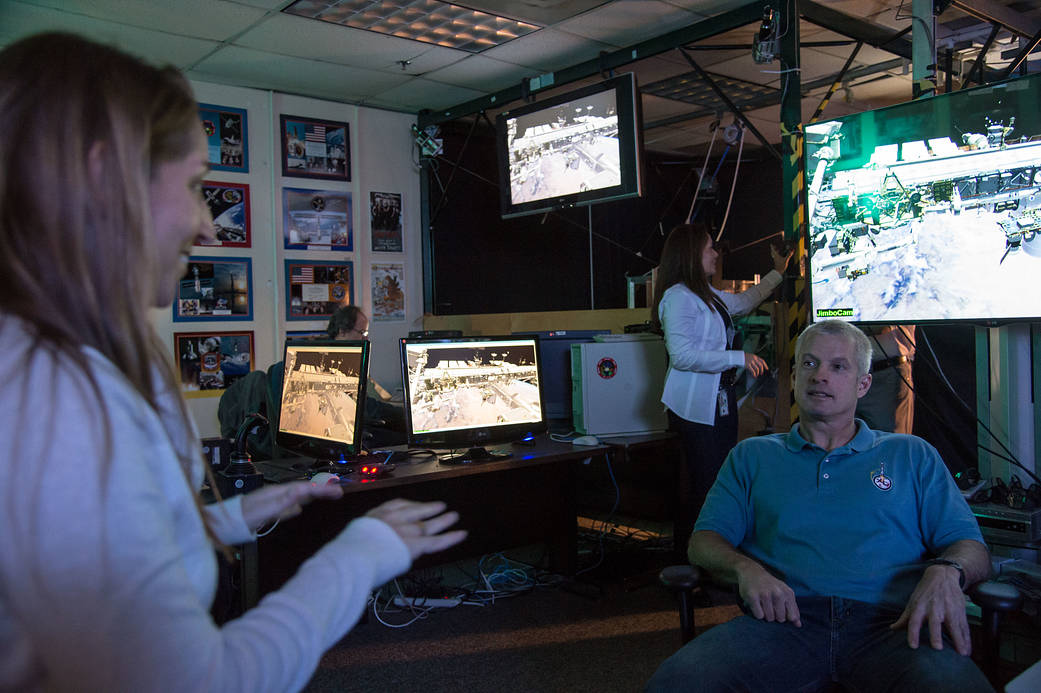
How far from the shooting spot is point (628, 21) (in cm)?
430

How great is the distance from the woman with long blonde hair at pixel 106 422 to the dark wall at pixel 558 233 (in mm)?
5152

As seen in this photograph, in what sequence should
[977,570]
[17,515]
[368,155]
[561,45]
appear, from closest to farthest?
[17,515], [977,570], [561,45], [368,155]

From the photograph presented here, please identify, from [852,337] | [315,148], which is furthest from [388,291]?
[852,337]

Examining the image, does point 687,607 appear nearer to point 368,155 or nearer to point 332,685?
point 332,685

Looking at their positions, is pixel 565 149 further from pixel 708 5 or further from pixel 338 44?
pixel 338 44

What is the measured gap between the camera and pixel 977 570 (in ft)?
5.73

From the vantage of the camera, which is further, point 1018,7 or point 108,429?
point 1018,7

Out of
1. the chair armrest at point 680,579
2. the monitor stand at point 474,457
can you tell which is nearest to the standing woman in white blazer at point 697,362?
the monitor stand at point 474,457

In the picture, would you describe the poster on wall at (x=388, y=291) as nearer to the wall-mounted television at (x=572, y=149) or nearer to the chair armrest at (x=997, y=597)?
the wall-mounted television at (x=572, y=149)

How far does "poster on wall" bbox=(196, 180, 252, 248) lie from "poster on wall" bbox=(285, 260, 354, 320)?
1.23 ft

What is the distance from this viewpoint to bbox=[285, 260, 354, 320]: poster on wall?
5.45 meters

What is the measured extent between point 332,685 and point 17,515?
244 centimetres

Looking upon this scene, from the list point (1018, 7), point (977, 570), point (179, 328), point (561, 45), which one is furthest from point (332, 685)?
point (1018, 7)

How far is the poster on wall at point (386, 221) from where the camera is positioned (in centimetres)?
579
